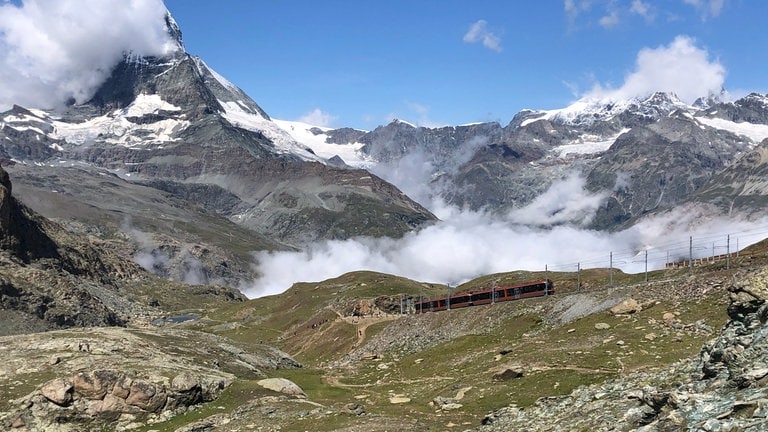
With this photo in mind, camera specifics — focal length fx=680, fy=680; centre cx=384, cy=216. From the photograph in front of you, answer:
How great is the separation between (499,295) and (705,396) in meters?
117

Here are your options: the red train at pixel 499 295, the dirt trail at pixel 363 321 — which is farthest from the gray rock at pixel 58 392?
the dirt trail at pixel 363 321

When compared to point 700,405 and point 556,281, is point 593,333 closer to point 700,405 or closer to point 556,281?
point 700,405

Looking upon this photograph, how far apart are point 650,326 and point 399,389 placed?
105ft

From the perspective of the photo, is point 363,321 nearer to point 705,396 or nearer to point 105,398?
point 105,398

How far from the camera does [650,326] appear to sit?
3233 inches

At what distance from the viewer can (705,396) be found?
2972cm

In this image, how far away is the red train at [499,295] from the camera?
14075cm

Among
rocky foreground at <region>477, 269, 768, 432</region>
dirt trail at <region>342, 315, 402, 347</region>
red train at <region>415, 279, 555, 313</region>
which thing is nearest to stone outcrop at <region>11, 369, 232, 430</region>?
rocky foreground at <region>477, 269, 768, 432</region>

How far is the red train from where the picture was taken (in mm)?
140750

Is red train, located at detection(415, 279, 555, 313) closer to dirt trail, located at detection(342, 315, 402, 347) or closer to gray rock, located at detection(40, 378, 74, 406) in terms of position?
dirt trail, located at detection(342, 315, 402, 347)

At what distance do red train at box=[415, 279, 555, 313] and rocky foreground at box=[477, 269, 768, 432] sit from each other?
3717 inches

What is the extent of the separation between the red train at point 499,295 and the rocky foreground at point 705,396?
9442 cm

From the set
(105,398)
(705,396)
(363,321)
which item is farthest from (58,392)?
(363,321)

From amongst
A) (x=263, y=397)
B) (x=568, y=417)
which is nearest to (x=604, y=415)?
(x=568, y=417)
